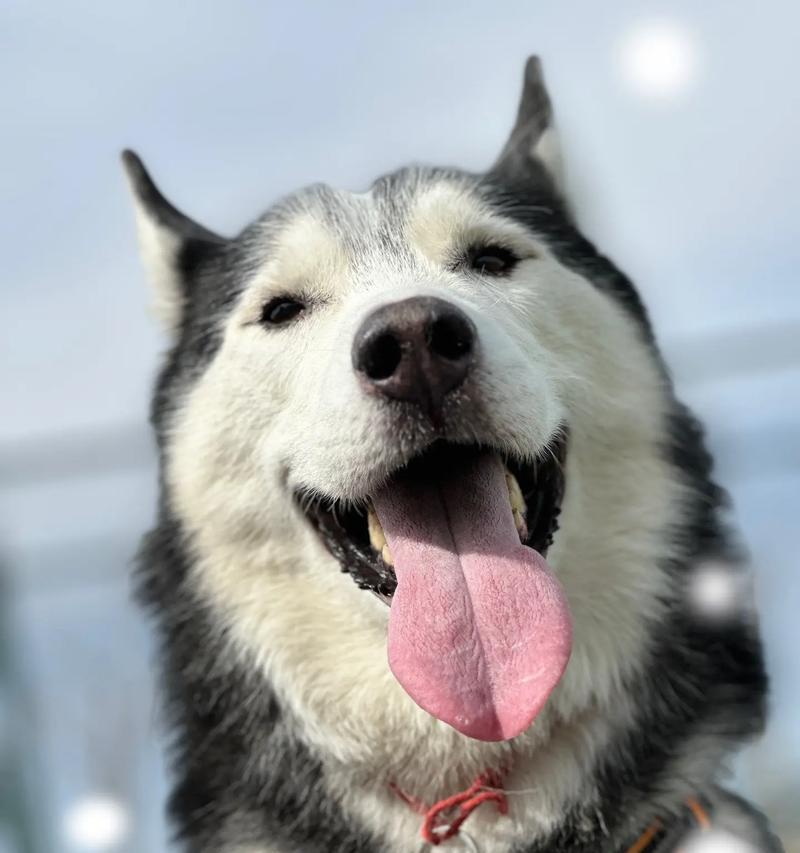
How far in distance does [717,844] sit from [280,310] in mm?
1600

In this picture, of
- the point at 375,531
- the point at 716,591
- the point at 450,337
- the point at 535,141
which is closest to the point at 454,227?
the point at 535,141

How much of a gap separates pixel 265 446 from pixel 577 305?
85 cm

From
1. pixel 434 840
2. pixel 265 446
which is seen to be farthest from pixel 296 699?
pixel 265 446

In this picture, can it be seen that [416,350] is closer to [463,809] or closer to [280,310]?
[280,310]

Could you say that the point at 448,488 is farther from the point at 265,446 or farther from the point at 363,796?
the point at 363,796

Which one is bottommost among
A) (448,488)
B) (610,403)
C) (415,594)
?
(415,594)

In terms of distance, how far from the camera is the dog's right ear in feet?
9.42

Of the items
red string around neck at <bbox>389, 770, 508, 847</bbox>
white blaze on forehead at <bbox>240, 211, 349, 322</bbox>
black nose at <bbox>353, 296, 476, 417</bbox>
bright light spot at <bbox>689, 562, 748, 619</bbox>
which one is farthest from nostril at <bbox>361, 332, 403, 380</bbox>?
bright light spot at <bbox>689, 562, 748, 619</bbox>

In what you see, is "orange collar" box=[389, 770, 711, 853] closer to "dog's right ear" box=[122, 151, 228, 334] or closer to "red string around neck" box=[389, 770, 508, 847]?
"red string around neck" box=[389, 770, 508, 847]

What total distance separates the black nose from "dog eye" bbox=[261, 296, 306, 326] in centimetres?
58

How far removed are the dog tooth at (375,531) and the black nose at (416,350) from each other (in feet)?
1.07

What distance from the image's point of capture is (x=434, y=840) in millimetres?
2139

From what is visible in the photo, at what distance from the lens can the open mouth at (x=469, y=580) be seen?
1878 millimetres

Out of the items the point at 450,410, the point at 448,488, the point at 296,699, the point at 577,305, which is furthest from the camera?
the point at 577,305
